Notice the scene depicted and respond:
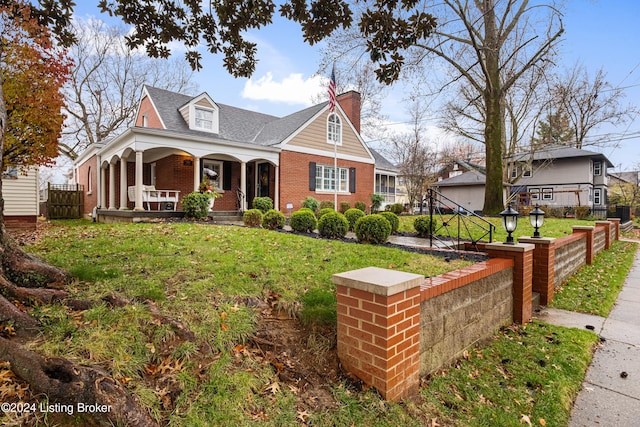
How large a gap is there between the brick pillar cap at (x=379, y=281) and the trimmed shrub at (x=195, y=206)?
8687mm

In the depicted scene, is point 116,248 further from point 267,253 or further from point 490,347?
point 490,347

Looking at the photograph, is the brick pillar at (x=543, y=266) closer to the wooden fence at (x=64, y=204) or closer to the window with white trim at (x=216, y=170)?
the window with white trim at (x=216, y=170)

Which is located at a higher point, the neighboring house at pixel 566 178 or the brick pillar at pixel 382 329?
the neighboring house at pixel 566 178

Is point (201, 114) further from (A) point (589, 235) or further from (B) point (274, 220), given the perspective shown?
(A) point (589, 235)

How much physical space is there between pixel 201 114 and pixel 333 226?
1008 centimetres

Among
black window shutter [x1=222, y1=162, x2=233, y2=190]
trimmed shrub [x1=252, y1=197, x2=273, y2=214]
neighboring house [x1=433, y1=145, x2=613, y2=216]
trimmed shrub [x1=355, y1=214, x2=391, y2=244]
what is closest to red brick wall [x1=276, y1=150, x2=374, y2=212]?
trimmed shrub [x1=252, y1=197, x2=273, y2=214]

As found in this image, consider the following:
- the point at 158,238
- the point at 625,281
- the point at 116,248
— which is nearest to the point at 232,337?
the point at 116,248

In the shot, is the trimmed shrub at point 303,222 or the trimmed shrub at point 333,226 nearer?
the trimmed shrub at point 333,226

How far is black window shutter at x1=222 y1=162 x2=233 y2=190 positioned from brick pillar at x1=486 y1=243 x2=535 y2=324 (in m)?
12.4

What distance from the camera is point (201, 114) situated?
574 inches

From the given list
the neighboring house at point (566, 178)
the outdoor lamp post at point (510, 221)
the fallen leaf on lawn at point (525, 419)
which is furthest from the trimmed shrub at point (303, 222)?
the neighboring house at point (566, 178)

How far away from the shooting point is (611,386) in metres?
3.17

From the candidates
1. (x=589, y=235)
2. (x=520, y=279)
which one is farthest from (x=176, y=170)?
(x=589, y=235)

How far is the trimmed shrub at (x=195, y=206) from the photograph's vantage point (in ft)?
34.1
